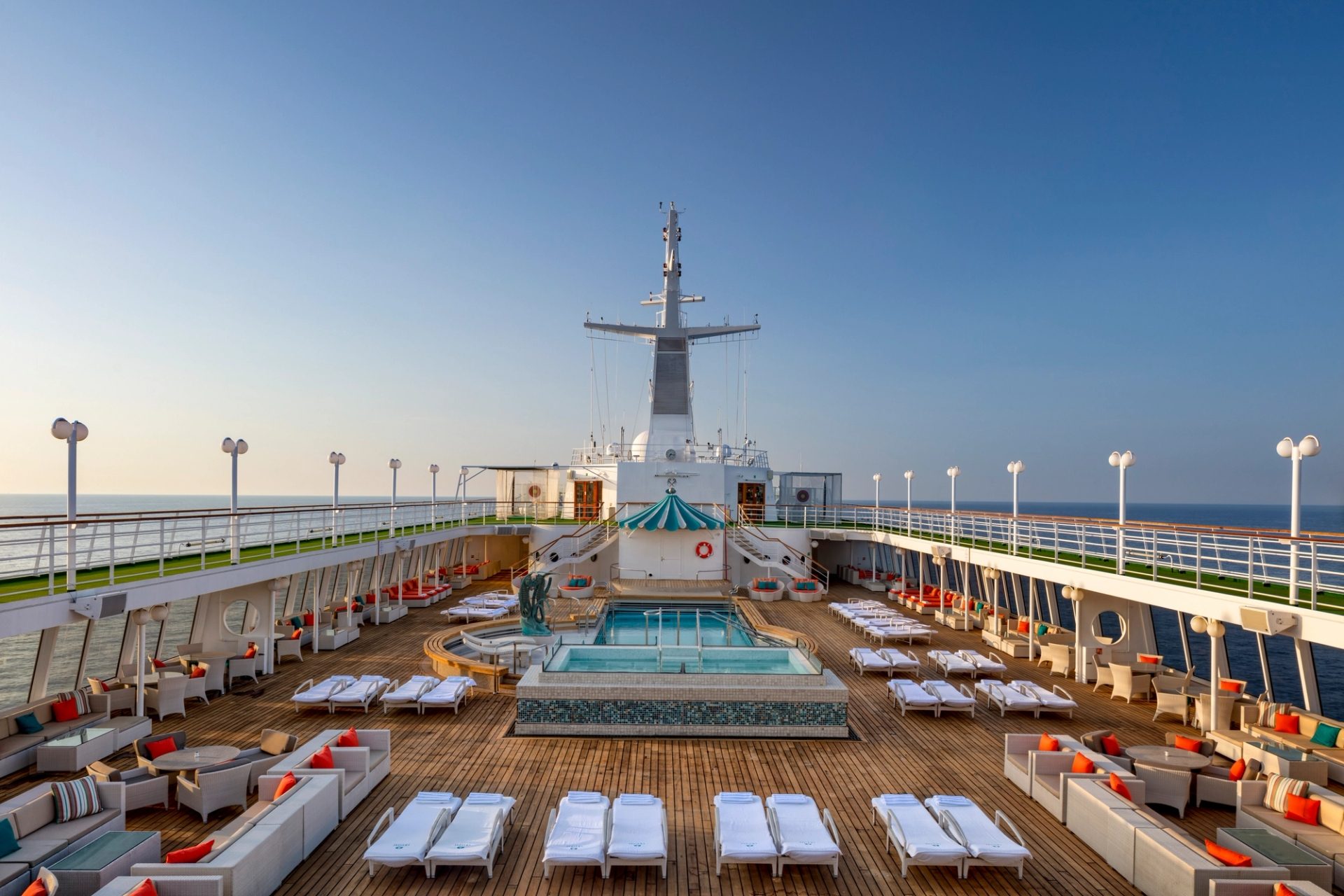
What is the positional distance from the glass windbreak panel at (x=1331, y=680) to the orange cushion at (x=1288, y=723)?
13736mm

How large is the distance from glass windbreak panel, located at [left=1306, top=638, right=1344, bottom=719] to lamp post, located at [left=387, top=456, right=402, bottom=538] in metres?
22.9

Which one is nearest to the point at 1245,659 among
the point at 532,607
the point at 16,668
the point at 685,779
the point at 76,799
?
the point at 532,607

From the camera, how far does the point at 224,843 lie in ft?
16.9

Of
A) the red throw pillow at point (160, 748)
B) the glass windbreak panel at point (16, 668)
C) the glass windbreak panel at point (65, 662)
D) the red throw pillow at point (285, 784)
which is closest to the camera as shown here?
the red throw pillow at point (285, 784)

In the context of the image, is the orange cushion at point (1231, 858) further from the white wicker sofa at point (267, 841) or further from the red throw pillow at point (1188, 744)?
the white wicker sofa at point (267, 841)

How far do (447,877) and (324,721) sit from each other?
4.69 meters

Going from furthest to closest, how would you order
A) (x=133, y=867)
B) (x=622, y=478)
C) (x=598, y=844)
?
(x=622, y=478)
(x=598, y=844)
(x=133, y=867)

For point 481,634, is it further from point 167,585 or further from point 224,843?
point 224,843

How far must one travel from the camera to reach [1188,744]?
25.7 feet

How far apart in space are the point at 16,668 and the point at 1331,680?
163 ft

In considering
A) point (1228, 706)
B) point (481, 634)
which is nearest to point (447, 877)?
point (481, 634)

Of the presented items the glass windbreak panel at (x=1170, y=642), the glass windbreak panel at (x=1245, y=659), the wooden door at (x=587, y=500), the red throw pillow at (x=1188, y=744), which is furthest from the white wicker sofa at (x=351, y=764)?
the glass windbreak panel at (x=1170, y=642)

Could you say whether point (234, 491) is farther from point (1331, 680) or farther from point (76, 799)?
point (1331, 680)

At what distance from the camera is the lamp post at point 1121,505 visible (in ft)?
Result: 34.9
